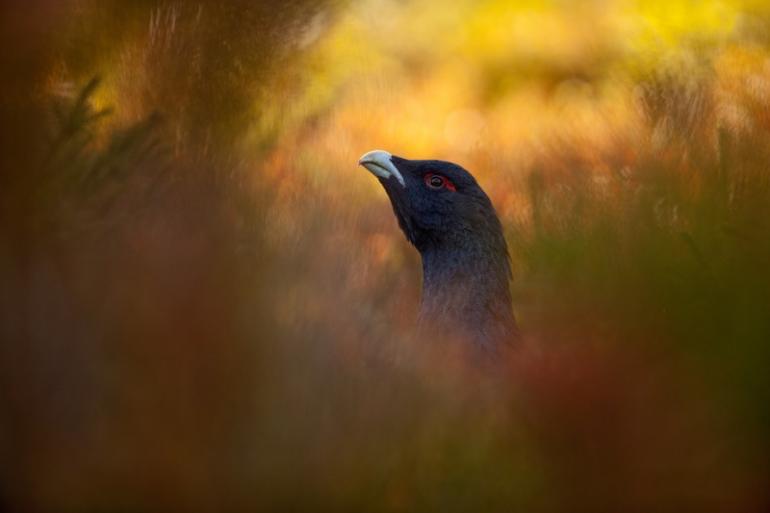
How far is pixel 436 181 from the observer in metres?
1.81

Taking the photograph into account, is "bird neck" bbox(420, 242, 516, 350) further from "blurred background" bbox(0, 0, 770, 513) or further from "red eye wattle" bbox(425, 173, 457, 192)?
"blurred background" bbox(0, 0, 770, 513)

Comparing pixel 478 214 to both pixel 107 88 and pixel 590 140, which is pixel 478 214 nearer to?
pixel 590 140

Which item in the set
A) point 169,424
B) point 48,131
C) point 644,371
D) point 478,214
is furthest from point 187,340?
point 478,214

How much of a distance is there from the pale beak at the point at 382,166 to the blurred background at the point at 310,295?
2.96 ft

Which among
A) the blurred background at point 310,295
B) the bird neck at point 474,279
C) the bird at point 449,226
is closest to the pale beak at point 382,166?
the bird at point 449,226

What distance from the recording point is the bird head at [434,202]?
5.66 ft

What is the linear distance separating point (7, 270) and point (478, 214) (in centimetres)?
125

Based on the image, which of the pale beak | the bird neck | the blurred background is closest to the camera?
the blurred background

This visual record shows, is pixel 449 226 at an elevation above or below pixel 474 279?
above

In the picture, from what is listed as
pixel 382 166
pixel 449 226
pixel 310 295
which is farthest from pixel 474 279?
pixel 310 295

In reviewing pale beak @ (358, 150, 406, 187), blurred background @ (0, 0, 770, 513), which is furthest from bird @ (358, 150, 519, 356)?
blurred background @ (0, 0, 770, 513)

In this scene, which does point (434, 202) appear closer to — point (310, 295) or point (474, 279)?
point (474, 279)

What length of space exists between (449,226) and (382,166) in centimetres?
18

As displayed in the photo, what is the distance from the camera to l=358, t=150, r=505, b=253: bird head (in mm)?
1725
